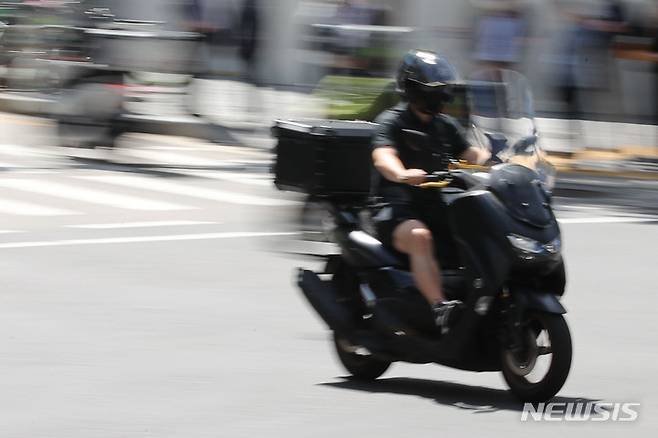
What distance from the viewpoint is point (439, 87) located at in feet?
22.9

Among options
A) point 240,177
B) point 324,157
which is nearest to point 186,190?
point 240,177

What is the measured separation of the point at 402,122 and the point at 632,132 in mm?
10947

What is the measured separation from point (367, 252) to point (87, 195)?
8020mm

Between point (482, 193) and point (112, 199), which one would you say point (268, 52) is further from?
point (482, 193)

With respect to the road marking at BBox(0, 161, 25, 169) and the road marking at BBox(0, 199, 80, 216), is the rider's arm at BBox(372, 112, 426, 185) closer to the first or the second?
the road marking at BBox(0, 199, 80, 216)

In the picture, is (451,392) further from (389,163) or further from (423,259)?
(389,163)

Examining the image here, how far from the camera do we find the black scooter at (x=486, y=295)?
254 inches

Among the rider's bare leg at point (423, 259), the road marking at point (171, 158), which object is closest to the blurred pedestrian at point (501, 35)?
the road marking at point (171, 158)

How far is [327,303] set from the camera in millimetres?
7559

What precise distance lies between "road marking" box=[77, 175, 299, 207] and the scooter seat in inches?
269

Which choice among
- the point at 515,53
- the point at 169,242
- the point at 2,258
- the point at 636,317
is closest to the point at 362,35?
the point at 515,53

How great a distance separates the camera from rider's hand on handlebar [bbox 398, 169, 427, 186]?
266 inches

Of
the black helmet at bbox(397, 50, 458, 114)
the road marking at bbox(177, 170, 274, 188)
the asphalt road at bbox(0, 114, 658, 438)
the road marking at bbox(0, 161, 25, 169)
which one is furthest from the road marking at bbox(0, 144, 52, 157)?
the black helmet at bbox(397, 50, 458, 114)

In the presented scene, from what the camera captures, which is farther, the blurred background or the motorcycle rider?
the blurred background
